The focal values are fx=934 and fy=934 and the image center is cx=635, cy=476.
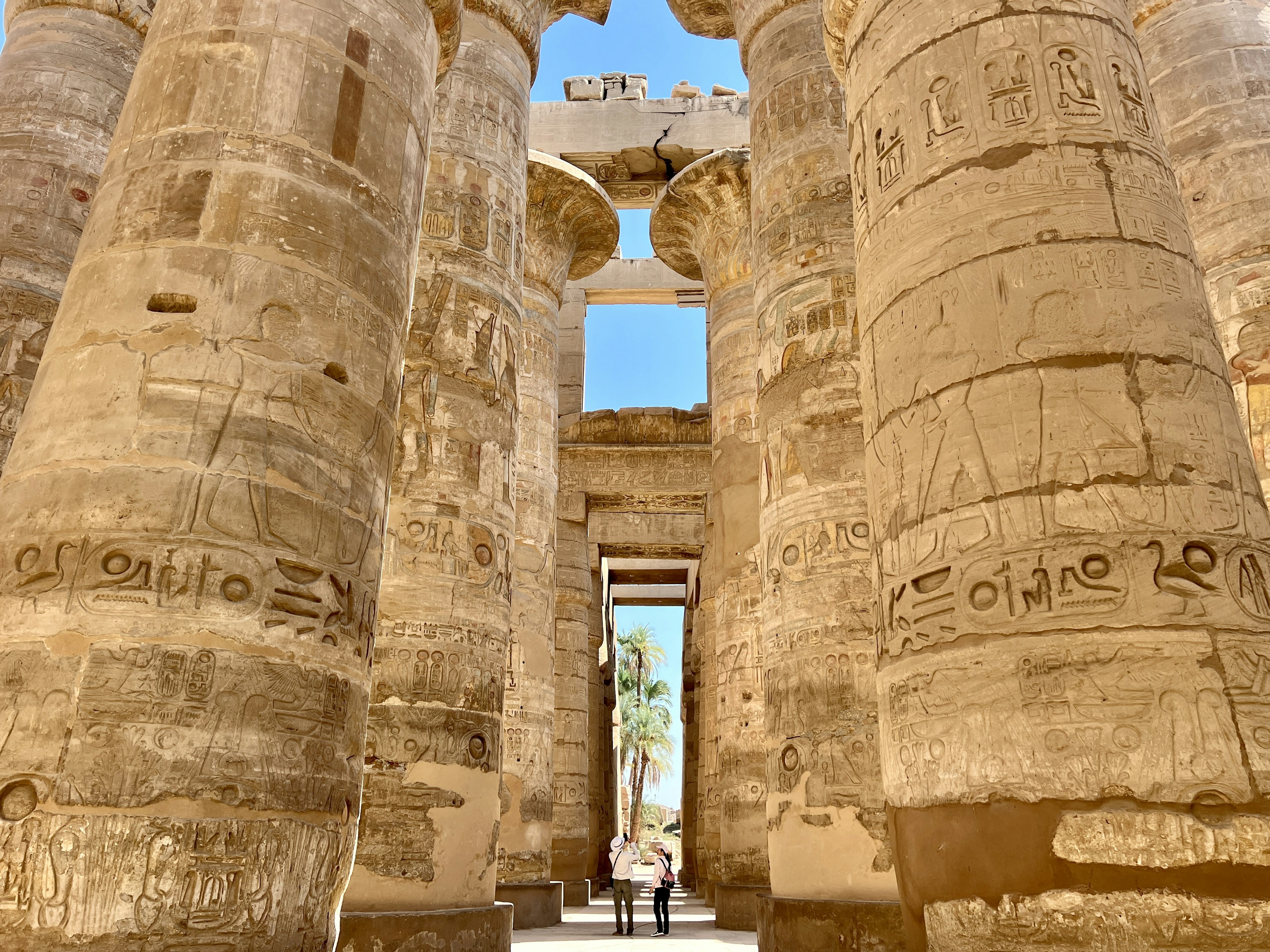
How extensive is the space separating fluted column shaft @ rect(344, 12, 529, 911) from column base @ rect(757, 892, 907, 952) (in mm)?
1685

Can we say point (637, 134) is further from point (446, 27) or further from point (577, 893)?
point (577, 893)

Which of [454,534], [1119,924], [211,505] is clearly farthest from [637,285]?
[1119,924]

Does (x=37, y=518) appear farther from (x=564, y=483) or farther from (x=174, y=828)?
(x=564, y=483)

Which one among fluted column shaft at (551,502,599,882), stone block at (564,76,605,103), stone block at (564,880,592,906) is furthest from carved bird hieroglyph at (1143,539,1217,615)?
stone block at (564,76,605,103)

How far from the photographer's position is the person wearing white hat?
8141mm

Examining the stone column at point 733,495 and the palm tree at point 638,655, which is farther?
the palm tree at point 638,655

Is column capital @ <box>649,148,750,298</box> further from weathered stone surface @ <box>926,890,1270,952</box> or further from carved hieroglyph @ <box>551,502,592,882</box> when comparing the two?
weathered stone surface @ <box>926,890,1270,952</box>

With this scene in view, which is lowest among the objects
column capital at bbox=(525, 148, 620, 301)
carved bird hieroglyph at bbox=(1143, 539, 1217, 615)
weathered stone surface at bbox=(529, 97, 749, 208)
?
carved bird hieroglyph at bbox=(1143, 539, 1217, 615)

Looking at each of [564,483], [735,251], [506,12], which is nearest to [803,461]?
[506,12]

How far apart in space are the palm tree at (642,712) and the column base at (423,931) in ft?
84.1

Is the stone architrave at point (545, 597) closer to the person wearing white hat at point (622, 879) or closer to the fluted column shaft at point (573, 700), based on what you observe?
the fluted column shaft at point (573, 700)

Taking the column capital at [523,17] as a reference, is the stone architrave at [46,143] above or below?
below

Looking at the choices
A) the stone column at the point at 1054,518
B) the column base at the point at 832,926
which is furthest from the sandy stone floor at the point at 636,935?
the stone column at the point at 1054,518

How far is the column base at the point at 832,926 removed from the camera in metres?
4.84
